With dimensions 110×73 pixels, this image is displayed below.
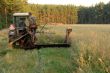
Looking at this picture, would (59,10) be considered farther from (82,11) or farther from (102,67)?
(102,67)

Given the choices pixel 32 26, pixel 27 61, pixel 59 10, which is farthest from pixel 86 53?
pixel 59 10

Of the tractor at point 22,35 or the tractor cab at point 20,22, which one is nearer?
the tractor at point 22,35

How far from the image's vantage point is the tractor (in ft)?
60.5

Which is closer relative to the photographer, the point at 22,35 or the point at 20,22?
the point at 22,35

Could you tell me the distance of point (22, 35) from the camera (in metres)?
18.8

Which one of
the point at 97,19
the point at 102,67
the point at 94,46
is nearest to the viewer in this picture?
the point at 102,67

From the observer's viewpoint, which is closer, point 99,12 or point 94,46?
point 94,46

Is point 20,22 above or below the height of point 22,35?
above

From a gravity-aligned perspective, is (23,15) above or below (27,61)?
above

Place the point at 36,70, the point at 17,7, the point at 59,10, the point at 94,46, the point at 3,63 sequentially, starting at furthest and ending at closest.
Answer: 1. the point at 59,10
2. the point at 17,7
3. the point at 3,63
4. the point at 36,70
5. the point at 94,46

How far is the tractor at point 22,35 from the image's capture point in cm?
1845

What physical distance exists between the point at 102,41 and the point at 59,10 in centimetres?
8289

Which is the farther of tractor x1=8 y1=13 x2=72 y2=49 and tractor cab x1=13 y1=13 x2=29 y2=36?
tractor cab x1=13 y1=13 x2=29 y2=36

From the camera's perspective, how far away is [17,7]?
46594 mm
